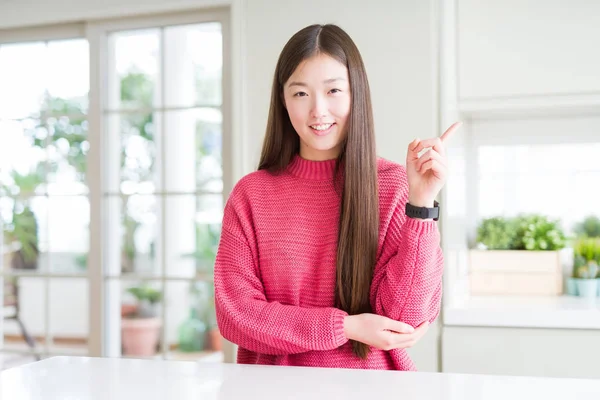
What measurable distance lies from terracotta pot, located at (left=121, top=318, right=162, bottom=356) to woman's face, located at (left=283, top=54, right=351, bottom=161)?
411 cm

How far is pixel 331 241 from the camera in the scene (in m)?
1.34

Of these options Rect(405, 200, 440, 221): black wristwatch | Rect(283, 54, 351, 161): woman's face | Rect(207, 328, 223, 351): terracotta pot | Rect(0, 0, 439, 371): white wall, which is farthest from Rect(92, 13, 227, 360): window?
Rect(405, 200, 440, 221): black wristwatch

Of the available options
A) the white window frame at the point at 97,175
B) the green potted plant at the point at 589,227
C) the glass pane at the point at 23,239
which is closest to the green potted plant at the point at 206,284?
the glass pane at the point at 23,239

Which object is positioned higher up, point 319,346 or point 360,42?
point 360,42

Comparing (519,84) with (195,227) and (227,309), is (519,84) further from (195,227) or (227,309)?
(195,227)

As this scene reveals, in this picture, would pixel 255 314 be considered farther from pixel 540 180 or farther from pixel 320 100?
pixel 540 180

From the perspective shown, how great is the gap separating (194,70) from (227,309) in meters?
4.63

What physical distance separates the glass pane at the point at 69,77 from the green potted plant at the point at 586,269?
383 centimetres

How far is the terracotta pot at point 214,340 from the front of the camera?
494cm

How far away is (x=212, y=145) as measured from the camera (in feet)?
18.1

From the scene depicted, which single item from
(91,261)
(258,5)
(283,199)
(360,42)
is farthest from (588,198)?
(91,261)

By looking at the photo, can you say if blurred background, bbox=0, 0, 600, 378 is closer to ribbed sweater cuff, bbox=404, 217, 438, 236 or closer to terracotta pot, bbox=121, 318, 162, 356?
ribbed sweater cuff, bbox=404, 217, 438, 236

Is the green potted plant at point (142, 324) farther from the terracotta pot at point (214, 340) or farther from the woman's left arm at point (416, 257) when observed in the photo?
the woman's left arm at point (416, 257)

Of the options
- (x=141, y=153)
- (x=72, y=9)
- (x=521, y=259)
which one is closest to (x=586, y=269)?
(x=521, y=259)
